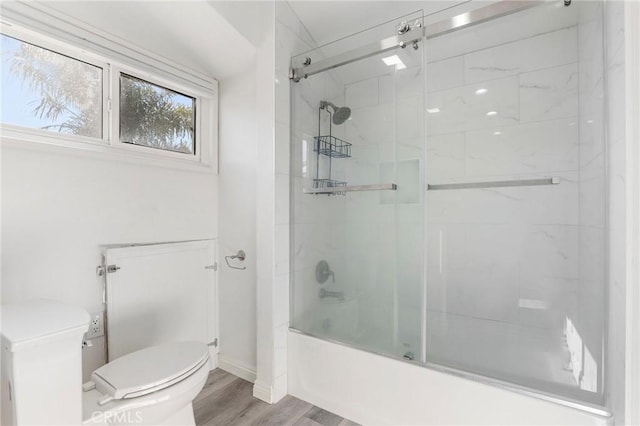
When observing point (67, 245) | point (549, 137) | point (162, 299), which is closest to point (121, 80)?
point (67, 245)

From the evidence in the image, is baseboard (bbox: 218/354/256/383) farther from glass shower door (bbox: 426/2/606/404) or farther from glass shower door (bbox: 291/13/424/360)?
glass shower door (bbox: 426/2/606/404)

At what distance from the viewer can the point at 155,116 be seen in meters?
1.95

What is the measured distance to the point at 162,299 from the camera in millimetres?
1853

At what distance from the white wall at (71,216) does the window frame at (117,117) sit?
0.20ft

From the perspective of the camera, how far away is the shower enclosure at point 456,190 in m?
1.49

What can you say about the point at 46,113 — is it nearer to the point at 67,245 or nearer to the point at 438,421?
the point at 67,245

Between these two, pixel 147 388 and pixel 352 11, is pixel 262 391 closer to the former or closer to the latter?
pixel 147 388

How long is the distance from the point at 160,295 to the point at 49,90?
1.25 meters

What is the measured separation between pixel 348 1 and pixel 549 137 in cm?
149

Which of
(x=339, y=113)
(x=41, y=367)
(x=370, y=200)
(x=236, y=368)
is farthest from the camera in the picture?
(x=236, y=368)

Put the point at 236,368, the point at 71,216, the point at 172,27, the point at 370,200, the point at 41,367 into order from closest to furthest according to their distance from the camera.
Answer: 1. the point at 41,367
2. the point at 71,216
3. the point at 172,27
4. the point at 370,200
5. the point at 236,368

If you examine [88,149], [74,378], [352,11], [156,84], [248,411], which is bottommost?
[248,411]

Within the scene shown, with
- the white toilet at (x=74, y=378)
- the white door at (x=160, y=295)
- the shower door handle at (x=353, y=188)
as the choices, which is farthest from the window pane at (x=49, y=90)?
the shower door handle at (x=353, y=188)

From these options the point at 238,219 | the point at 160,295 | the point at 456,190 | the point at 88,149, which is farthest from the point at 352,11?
the point at 160,295
